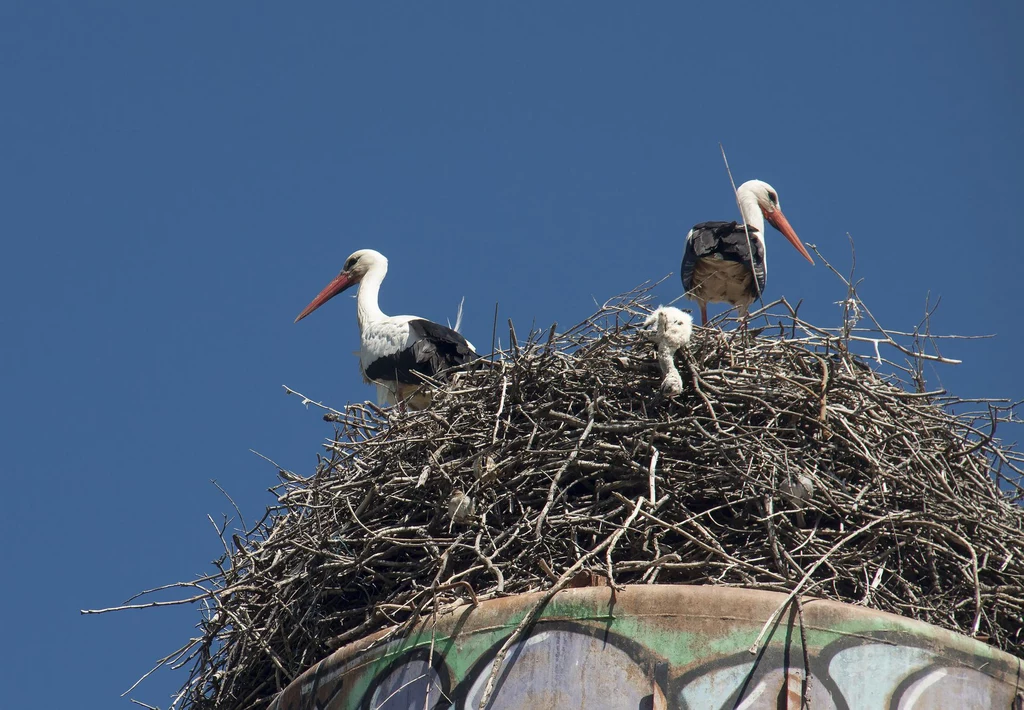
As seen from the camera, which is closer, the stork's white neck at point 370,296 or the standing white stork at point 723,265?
the standing white stork at point 723,265

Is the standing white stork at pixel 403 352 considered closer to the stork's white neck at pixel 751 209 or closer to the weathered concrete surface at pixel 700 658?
the stork's white neck at pixel 751 209

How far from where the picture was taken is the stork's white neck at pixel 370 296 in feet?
41.2

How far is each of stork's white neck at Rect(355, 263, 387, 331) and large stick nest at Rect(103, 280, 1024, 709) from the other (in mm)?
4631

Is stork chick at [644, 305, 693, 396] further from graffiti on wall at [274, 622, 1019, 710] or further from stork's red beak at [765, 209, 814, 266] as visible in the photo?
stork's red beak at [765, 209, 814, 266]

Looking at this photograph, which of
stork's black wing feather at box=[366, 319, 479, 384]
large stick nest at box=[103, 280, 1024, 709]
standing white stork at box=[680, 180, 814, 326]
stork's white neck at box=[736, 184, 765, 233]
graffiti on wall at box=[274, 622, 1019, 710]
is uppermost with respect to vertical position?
stork's white neck at box=[736, 184, 765, 233]

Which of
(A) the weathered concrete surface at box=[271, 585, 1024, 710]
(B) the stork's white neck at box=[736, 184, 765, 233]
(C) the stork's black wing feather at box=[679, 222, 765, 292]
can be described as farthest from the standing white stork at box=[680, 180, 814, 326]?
(A) the weathered concrete surface at box=[271, 585, 1024, 710]

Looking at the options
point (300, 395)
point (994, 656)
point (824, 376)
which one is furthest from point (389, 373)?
point (994, 656)

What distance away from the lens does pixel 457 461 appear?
728 cm

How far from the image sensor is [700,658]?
617 cm

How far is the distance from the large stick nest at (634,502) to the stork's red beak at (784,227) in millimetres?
4991

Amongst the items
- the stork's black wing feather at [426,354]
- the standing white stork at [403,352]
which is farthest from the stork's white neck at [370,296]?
the stork's black wing feather at [426,354]

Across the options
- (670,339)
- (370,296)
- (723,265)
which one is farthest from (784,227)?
(670,339)

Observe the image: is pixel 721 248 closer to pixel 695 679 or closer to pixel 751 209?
pixel 751 209

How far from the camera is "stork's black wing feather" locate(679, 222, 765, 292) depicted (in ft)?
36.0
